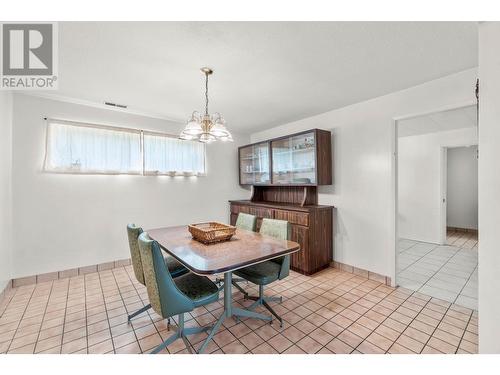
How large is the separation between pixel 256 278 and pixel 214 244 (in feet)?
1.63

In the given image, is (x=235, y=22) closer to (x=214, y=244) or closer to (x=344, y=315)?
(x=214, y=244)

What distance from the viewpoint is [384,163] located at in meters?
2.84

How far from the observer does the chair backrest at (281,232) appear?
2.18m

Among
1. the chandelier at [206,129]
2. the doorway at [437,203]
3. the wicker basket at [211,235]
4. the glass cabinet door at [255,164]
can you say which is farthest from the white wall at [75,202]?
the doorway at [437,203]

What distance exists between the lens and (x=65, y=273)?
3.00 m

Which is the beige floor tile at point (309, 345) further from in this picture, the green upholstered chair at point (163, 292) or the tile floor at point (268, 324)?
the green upholstered chair at point (163, 292)

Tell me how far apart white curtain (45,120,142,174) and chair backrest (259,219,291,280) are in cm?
223

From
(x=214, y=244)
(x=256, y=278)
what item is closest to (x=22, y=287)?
(x=214, y=244)

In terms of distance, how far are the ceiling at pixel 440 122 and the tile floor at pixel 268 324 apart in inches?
107

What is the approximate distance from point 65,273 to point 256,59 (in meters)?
3.55

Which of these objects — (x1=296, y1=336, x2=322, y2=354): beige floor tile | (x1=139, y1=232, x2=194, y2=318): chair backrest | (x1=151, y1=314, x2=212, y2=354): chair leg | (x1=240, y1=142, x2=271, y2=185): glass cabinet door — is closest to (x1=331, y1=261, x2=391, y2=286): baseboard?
(x1=296, y1=336, x2=322, y2=354): beige floor tile

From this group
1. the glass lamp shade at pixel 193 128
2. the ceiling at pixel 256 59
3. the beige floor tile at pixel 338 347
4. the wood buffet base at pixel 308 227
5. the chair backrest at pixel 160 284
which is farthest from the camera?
the wood buffet base at pixel 308 227

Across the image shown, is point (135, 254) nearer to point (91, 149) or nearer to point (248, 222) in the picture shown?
point (248, 222)

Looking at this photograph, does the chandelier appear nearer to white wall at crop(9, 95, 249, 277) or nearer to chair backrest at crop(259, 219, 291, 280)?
chair backrest at crop(259, 219, 291, 280)
